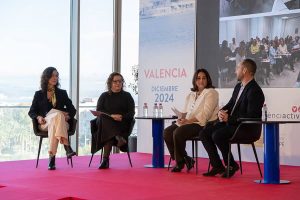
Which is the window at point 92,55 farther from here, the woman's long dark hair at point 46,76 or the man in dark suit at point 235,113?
the man in dark suit at point 235,113

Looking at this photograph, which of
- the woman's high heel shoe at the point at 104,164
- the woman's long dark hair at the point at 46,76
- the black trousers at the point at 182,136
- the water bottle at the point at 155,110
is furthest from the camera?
the water bottle at the point at 155,110

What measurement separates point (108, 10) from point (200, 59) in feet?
6.74

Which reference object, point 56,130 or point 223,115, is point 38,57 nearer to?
point 56,130

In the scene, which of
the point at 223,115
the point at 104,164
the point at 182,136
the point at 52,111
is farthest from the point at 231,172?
the point at 52,111

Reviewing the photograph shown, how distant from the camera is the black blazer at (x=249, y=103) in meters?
5.57

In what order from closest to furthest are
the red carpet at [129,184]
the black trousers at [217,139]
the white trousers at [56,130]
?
1. the red carpet at [129,184]
2. the black trousers at [217,139]
3. the white trousers at [56,130]

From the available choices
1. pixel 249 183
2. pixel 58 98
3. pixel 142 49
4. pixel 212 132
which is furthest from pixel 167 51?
pixel 249 183

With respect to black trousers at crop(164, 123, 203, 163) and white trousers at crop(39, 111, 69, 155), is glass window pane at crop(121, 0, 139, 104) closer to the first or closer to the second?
white trousers at crop(39, 111, 69, 155)

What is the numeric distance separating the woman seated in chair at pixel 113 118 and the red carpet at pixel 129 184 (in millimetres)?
291

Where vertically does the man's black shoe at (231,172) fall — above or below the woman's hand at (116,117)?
below

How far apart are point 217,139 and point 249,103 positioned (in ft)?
1.65

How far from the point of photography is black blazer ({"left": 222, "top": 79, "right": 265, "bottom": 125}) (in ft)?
18.3

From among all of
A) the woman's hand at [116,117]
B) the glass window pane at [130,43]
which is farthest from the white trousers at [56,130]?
the glass window pane at [130,43]

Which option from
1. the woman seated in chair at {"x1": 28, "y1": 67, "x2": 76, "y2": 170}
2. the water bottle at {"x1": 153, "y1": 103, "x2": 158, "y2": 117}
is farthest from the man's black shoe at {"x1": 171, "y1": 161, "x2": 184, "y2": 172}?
the water bottle at {"x1": 153, "y1": 103, "x2": 158, "y2": 117}
